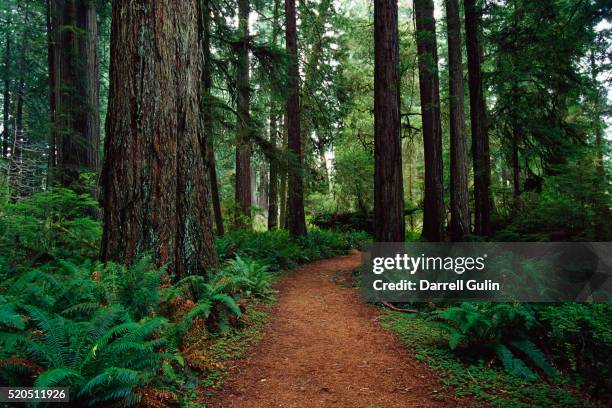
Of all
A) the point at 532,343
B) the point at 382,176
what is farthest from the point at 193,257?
the point at 532,343

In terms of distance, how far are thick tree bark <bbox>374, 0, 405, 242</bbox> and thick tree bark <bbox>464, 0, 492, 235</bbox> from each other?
4.06 metres

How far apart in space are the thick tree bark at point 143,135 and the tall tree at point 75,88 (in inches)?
183

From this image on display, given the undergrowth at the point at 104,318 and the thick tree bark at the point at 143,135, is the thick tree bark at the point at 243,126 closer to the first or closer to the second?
the undergrowth at the point at 104,318

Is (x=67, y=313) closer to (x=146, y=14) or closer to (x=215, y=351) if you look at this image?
(x=215, y=351)

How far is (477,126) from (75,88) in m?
11.1

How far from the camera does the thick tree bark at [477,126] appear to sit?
33.2 feet

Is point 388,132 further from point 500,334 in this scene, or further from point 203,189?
point 500,334

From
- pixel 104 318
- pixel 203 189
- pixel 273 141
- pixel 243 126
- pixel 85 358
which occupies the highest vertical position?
pixel 273 141

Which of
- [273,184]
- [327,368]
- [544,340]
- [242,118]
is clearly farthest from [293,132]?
[544,340]

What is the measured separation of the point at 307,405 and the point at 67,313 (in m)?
2.59

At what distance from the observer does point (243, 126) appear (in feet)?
31.8

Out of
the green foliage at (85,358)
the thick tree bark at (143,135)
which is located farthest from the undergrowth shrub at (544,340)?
the thick tree bark at (143,135)

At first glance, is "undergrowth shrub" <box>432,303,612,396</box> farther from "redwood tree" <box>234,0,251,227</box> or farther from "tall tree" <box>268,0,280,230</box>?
"tall tree" <box>268,0,280,230</box>

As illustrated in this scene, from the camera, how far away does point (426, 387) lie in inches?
138
